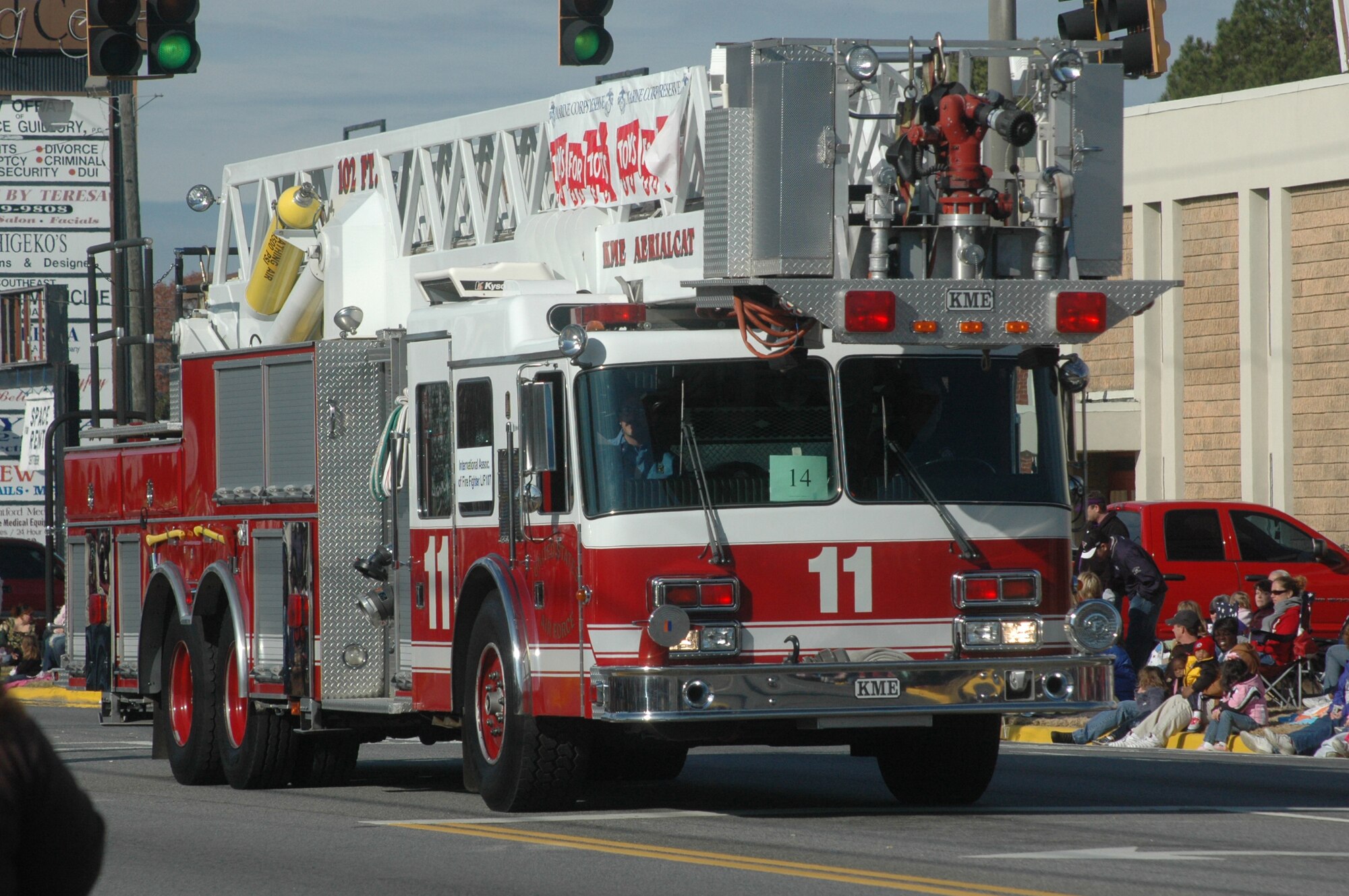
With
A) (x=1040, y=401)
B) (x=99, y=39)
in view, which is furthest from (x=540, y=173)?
(x=1040, y=401)

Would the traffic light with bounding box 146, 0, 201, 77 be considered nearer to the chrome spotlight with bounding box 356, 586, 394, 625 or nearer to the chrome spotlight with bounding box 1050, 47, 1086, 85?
the chrome spotlight with bounding box 356, 586, 394, 625

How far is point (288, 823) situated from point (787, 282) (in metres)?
3.84

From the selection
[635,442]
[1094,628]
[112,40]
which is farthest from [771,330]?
[112,40]

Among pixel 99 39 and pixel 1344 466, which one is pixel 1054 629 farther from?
pixel 1344 466

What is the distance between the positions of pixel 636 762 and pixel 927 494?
3004 mm

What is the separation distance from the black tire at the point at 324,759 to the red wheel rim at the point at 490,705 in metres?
2.33

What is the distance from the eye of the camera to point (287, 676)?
13.1m

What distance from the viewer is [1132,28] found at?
13164 mm

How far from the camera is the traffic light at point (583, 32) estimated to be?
42.7 feet

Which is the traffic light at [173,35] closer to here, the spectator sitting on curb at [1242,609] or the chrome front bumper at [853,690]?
the chrome front bumper at [853,690]

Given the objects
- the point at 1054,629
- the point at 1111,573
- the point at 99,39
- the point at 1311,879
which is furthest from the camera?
the point at 1111,573

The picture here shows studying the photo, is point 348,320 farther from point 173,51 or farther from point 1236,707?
point 1236,707

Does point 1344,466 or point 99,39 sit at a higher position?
point 99,39

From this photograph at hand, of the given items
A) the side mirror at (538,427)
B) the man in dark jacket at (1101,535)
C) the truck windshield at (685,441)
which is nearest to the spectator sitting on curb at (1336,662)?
the man in dark jacket at (1101,535)
